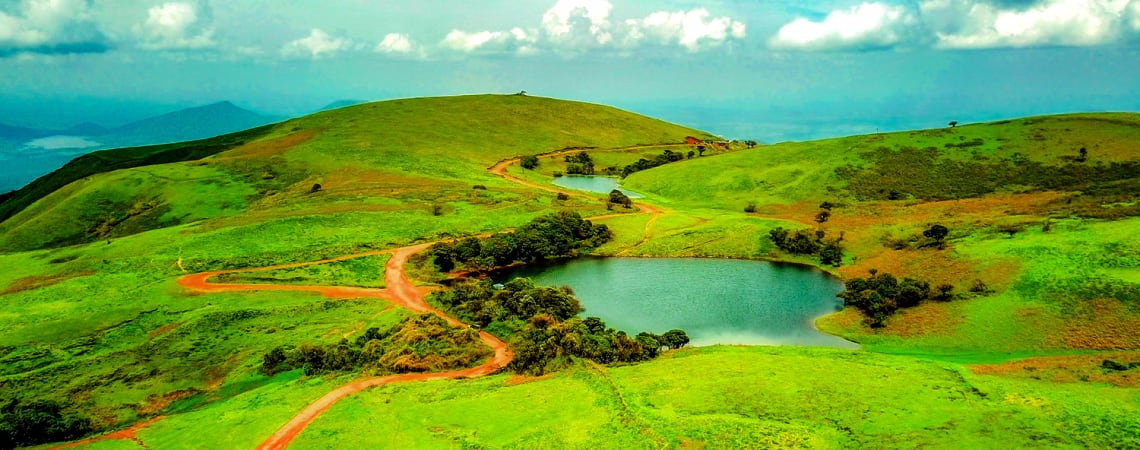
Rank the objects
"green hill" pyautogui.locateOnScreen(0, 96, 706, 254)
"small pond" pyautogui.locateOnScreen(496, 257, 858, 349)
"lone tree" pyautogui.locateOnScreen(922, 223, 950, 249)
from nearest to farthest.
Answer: "small pond" pyautogui.locateOnScreen(496, 257, 858, 349) → "lone tree" pyautogui.locateOnScreen(922, 223, 950, 249) → "green hill" pyautogui.locateOnScreen(0, 96, 706, 254)

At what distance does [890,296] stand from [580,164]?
105m

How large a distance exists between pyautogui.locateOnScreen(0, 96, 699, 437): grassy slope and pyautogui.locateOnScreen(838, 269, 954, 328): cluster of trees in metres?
43.7

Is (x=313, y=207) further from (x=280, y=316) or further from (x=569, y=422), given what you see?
(x=569, y=422)

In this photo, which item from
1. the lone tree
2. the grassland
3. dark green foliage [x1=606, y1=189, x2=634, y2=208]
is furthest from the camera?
dark green foliage [x1=606, y1=189, x2=634, y2=208]

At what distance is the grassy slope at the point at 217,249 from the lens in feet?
159

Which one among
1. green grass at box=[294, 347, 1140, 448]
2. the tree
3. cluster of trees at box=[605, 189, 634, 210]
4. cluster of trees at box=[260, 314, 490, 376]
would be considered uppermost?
cluster of trees at box=[605, 189, 634, 210]

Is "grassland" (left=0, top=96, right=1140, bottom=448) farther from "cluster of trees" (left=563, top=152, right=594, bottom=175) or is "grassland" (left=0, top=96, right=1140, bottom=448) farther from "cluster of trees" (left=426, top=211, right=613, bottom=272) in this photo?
"cluster of trees" (left=563, top=152, right=594, bottom=175)

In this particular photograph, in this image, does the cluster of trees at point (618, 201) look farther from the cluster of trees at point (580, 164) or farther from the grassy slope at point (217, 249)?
the cluster of trees at point (580, 164)

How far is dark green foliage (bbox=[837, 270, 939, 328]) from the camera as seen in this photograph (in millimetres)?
57191

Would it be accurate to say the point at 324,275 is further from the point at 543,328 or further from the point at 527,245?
the point at 543,328

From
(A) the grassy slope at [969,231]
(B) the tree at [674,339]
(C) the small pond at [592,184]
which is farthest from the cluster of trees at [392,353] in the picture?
(C) the small pond at [592,184]

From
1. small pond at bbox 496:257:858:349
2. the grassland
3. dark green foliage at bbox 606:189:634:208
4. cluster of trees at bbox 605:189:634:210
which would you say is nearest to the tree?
→ small pond at bbox 496:257:858:349

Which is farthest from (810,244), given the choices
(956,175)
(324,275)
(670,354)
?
(324,275)

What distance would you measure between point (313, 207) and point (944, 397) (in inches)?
3485
